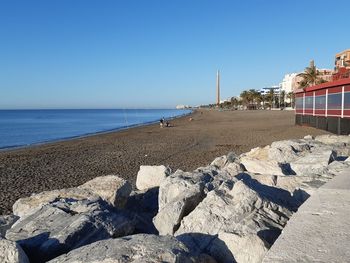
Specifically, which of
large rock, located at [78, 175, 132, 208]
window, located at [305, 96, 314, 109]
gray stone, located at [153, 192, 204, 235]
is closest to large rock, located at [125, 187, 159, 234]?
large rock, located at [78, 175, 132, 208]

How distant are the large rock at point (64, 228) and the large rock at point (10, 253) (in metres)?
0.55

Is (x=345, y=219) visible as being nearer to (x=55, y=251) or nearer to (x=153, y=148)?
(x=55, y=251)

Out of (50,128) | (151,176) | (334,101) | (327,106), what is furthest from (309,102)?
(50,128)

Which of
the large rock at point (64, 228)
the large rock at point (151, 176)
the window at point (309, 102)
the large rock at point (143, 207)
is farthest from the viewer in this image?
the window at point (309, 102)

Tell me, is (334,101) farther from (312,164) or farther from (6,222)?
(6,222)

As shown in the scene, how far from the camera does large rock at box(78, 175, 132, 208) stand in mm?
5980

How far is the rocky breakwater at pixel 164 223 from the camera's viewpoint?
3.18 metres

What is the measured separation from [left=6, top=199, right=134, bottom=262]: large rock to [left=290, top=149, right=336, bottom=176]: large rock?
3.81 m

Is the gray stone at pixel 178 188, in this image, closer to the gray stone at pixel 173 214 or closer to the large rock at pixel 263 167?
the gray stone at pixel 173 214

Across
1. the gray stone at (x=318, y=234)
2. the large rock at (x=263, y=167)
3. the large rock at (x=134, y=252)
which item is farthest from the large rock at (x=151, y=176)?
the large rock at (x=134, y=252)

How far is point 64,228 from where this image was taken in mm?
4152

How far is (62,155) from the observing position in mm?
20953

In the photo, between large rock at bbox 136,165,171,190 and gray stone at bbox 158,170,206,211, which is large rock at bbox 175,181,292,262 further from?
large rock at bbox 136,165,171,190

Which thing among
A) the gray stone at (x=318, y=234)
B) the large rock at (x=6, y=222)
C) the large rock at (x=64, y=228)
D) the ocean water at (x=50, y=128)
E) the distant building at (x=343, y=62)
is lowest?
the ocean water at (x=50, y=128)
